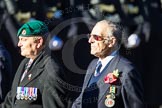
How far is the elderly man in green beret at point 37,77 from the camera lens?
476cm

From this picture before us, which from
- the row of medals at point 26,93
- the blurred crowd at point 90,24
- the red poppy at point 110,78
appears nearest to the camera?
the red poppy at point 110,78

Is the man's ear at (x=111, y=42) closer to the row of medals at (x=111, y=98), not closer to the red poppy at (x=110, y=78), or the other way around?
the red poppy at (x=110, y=78)

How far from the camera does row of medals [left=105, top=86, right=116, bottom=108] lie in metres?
4.50

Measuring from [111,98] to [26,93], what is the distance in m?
0.88

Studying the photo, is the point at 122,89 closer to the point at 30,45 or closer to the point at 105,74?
the point at 105,74

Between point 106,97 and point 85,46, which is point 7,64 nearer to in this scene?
point 106,97

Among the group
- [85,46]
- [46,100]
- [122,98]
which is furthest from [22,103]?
[85,46]

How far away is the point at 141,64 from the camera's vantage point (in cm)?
923

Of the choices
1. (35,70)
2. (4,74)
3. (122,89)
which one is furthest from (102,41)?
(4,74)

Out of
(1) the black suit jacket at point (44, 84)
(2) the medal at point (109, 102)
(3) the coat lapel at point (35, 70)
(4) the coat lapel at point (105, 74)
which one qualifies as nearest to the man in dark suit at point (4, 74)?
(1) the black suit jacket at point (44, 84)

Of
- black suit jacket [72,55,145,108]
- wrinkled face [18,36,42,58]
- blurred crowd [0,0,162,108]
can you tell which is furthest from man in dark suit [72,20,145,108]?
blurred crowd [0,0,162,108]

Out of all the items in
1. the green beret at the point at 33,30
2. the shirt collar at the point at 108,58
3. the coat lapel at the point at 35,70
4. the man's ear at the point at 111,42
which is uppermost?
the green beret at the point at 33,30

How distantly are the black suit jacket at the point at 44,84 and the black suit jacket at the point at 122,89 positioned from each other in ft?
0.70

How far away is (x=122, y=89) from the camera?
4469 mm
